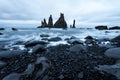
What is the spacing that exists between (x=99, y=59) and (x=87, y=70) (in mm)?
2700

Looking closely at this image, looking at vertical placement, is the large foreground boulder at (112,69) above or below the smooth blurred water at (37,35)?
above

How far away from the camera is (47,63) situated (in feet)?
38.3

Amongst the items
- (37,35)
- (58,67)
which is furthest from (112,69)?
(37,35)

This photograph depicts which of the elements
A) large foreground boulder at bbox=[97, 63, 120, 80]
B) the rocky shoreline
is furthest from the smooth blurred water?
large foreground boulder at bbox=[97, 63, 120, 80]

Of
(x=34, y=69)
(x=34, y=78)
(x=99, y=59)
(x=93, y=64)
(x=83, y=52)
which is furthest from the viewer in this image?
(x=83, y=52)

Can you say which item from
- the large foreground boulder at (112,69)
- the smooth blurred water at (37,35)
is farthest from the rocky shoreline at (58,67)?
the smooth blurred water at (37,35)

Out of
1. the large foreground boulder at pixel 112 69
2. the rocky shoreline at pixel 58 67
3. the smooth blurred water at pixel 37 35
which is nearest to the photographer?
the large foreground boulder at pixel 112 69

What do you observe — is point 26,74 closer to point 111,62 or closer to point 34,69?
point 34,69

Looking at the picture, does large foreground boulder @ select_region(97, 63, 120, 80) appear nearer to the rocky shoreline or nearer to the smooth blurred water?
the rocky shoreline

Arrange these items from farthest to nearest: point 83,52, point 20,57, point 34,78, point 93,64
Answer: point 83,52, point 20,57, point 93,64, point 34,78

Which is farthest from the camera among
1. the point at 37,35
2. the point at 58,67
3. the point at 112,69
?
the point at 37,35

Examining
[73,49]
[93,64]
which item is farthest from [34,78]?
[73,49]

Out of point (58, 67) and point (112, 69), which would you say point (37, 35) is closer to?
point (58, 67)

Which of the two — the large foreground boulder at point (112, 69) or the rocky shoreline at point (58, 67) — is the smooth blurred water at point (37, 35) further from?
the large foreground boulder at point (112, 69)
